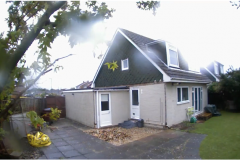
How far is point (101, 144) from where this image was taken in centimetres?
701

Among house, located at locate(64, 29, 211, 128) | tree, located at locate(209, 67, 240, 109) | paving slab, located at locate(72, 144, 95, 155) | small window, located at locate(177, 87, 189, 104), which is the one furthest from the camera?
tree, located at locate(209, 67, 240, 109)

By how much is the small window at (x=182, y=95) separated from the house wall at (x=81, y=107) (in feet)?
18.7

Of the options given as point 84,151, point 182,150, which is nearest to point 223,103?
point 182,150

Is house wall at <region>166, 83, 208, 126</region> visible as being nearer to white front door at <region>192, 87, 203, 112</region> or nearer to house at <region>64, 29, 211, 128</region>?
house at <region>64, 29, 211, 128</region>

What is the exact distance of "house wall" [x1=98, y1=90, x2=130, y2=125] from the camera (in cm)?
1087

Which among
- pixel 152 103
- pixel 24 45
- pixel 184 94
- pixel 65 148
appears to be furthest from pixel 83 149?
pixel 184 94

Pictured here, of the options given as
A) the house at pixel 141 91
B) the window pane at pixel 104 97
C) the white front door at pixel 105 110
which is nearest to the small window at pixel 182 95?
the house at pixel 141 91

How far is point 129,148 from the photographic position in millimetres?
6441

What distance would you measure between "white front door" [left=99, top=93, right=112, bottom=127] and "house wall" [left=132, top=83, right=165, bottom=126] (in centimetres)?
213

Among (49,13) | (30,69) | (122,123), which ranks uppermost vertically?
(49,13)

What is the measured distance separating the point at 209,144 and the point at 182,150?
54.2 inches

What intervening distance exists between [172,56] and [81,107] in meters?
7.44

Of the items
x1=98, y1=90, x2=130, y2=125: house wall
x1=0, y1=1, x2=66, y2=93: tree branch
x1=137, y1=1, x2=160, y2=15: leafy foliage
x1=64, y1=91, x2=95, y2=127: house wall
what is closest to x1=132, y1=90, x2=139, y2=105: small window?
x1=98, y1=90, x2=130, y2=125: house wall

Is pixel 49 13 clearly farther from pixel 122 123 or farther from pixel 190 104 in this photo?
pixel 190 104
